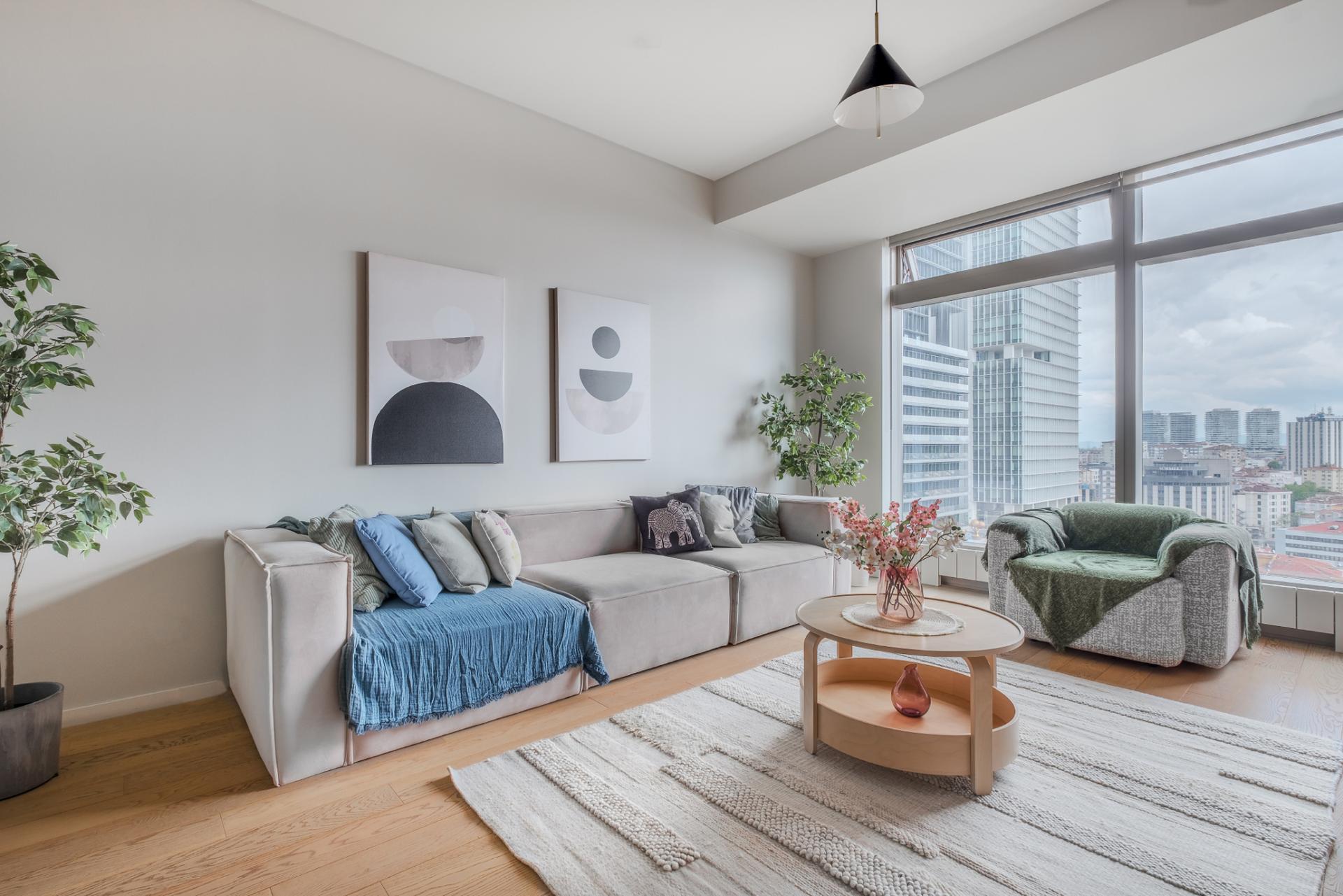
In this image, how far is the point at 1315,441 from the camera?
3355 millimetres

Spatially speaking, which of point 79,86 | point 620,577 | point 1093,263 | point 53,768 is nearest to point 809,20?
point 1093,263

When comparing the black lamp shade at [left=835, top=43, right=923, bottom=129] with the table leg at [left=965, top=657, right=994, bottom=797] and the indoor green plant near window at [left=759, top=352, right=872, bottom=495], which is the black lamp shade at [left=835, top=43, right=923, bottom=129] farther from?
the indoor green plant near window at [left=759, top=352, right=872, bottom=495]

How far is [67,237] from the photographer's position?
2375 millimetres

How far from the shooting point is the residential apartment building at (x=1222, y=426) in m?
3.59

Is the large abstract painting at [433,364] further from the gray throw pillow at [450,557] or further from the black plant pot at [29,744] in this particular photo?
the black plant pot at [29,744]

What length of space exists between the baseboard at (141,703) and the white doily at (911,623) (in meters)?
2.55

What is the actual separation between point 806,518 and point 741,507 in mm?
400

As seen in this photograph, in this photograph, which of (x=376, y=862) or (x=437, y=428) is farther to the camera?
(x=437, y=428)

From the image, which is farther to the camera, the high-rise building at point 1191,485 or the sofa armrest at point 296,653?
the high-rise building at point 1191,485

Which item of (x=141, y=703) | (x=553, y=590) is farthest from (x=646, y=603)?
(x=141, y=703)

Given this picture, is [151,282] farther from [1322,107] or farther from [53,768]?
[1322,107]

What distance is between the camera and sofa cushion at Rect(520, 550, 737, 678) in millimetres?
2775

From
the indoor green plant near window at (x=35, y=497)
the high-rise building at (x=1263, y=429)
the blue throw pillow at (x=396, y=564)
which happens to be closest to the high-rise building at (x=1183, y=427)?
the high-rise building at (x=1263, y=429)

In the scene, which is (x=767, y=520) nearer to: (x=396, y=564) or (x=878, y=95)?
(x=396, y=564)
